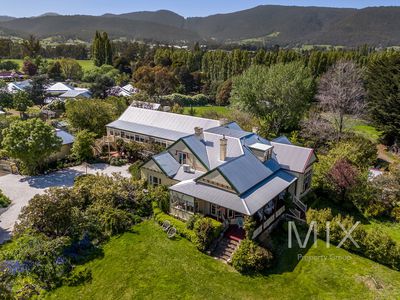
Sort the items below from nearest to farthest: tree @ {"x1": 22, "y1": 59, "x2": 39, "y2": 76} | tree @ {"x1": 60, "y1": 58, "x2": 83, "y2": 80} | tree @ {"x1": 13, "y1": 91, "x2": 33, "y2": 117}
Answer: tree @ {"x1": 13, "y1": 91, "x2": 33, "y2": 117} → tree @ {"x1": 60, "y1": 58, "x2": 83, "y2": 80} → tree @ {"x1": 22, "y1": 59, "x2": 39, "y2": 76}

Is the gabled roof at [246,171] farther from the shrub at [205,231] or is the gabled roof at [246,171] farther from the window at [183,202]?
the window at [183,202]

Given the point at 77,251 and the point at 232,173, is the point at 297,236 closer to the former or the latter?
the point at 232,173

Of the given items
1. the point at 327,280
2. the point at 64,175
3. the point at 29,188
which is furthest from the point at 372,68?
the point at 29,188

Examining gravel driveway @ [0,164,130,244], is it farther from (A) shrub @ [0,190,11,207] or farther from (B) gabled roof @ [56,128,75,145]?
(B) gabled roof @ [56,128,75,145]

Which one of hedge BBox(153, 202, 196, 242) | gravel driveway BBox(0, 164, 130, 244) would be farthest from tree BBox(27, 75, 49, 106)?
hedge BBox(153, 202, 196, 242)

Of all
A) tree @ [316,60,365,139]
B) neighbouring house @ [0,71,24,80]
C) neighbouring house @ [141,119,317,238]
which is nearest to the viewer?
neighbouring house @ [141,119,317,238]

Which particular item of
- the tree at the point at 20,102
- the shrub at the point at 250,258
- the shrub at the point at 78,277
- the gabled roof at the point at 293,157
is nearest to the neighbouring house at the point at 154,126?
the gabled roof at the point at 293,157
